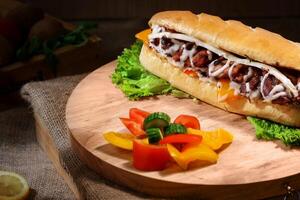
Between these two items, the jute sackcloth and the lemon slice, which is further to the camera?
the jute sackcloth

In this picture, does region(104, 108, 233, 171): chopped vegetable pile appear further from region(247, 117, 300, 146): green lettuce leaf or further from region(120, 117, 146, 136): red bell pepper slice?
region(247, 117, 300, 146): green lettuce leaf

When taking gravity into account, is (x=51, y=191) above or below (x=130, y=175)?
below

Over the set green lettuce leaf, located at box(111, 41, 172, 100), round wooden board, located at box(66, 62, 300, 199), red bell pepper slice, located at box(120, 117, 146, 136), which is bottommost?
round wooden board, located at box(66, 62, 300, 199)

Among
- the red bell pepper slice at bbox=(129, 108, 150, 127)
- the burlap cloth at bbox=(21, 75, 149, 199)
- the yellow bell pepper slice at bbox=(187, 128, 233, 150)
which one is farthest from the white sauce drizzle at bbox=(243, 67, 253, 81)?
the burlap cloth at bbox=(21, 75, 149, 199)

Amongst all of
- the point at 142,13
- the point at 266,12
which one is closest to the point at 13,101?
the point at 142,13

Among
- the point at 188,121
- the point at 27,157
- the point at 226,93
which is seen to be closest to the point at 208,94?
the point at 226,93

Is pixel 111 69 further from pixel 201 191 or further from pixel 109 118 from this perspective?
pixel 201 191
